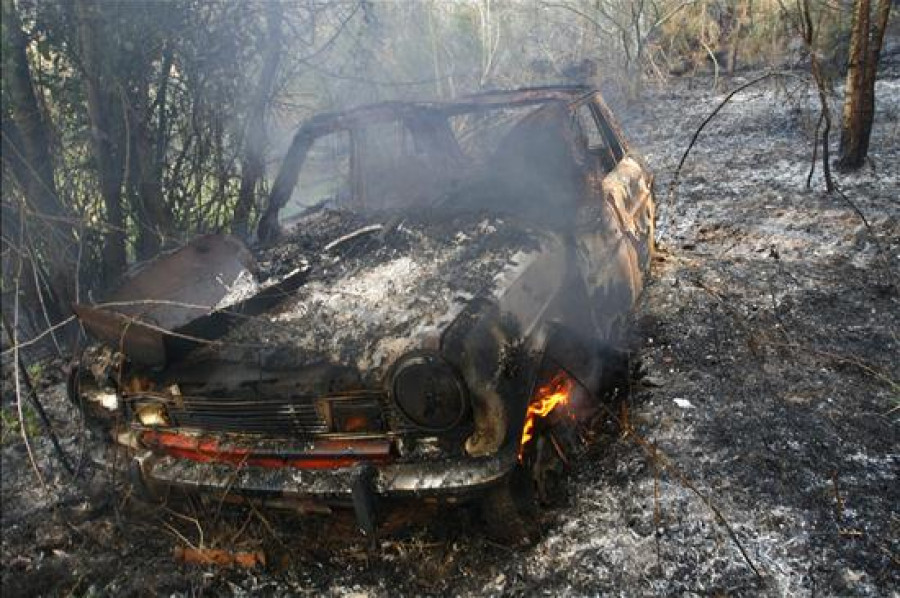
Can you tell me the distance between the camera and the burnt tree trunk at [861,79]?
18.8 feet

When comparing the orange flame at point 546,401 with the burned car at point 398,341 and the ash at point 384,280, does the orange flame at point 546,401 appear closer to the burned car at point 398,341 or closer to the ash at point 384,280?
the burned car at point 398,341

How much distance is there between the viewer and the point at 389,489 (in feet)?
7.56

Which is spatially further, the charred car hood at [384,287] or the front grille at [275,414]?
the charred car hood at [384,287]

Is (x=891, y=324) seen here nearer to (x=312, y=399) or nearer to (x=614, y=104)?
(x=312, y=399)

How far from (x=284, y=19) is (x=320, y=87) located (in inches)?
76.8

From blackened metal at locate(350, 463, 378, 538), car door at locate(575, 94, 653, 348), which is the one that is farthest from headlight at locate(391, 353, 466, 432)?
car door at locate(575, 94, 653, 348)

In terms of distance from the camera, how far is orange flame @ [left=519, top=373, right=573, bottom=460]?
2514 mm

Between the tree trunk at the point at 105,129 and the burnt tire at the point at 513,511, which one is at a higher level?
the tree trunk at the point at 105,129

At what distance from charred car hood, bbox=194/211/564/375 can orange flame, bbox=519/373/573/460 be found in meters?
0.33

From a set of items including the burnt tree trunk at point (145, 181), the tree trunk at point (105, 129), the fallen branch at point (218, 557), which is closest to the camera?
the fallen branch at point (218, 557)

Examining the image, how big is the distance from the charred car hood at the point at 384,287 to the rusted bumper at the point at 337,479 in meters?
0.40

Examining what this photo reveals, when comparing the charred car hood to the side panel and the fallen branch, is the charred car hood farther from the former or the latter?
the fallen branch

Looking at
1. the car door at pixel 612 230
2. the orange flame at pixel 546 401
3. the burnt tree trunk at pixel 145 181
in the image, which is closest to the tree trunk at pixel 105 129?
the burnt tree trunk at pixel 145 181

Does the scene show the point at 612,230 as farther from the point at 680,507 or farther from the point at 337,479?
the point at 337,479
